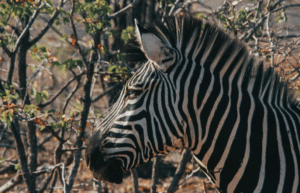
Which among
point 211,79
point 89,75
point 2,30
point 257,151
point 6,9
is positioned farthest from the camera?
point 2,30

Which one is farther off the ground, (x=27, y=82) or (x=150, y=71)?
(x=27, y=82)

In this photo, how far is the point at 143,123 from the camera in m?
1.86

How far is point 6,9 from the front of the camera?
364cm

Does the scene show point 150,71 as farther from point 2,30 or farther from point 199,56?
point 2,30

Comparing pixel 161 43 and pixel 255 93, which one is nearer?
pixel 161 43

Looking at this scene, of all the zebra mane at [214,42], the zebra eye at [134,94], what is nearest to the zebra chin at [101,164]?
the zebra eye at [134,94]

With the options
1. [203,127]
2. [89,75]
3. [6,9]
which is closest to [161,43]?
[203,127]

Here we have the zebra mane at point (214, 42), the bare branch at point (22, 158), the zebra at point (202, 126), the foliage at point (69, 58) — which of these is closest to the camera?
the zebra at point (202, 126)

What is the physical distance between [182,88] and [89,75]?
249cm

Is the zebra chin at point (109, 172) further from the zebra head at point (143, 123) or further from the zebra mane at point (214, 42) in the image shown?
the zebra mane at point (214, 42)

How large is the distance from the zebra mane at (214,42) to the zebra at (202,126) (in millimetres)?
69

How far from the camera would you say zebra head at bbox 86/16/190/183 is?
185 cm

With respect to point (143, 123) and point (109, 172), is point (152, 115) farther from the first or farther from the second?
point (109, 172)

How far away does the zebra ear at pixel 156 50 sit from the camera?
183 centimetres
